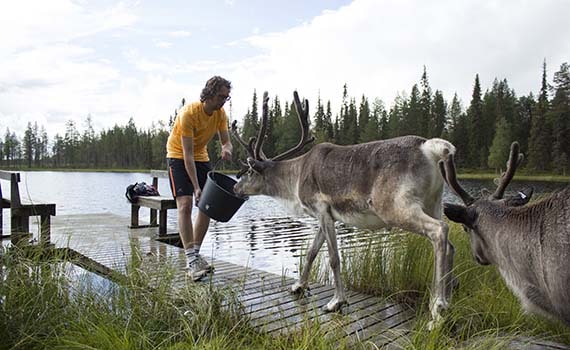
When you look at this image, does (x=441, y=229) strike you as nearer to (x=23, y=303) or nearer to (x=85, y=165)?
(x=23, y=303)

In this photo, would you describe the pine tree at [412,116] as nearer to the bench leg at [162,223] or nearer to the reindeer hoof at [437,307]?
the bench leg at [162,223]

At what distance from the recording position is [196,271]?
18.6 ft

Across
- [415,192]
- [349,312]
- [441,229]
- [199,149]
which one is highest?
[199,149]

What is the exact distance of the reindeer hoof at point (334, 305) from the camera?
15.0 feet

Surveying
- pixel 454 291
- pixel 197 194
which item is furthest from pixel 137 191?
pixel 454 291

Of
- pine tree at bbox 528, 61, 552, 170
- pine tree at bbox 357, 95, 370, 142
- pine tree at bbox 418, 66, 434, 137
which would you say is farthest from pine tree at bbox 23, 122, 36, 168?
pine tree at bbox 528, 61, 552, 170

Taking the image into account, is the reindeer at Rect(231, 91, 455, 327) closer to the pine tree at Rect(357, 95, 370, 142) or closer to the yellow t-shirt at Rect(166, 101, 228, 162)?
the yellow t-shirt at Rect(166, 101, 228, 162)

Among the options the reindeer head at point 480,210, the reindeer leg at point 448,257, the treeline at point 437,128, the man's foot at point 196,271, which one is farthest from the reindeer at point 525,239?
the treeline at point 437,128

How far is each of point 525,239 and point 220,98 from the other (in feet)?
12.5

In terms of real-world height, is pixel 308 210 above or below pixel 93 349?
above

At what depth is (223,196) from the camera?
18.5 ft

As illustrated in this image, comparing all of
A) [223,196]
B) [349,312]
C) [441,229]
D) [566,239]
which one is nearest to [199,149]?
[223,196]

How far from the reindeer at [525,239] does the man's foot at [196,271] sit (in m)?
3.19

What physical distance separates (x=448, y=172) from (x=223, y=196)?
289 cm
